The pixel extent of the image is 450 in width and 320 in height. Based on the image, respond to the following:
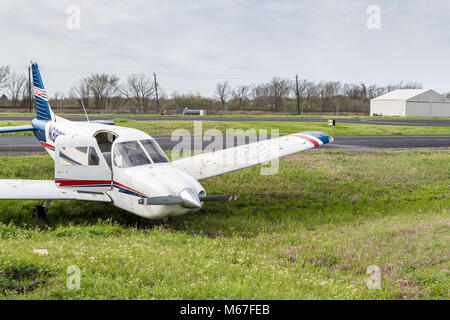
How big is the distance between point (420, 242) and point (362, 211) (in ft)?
14.0

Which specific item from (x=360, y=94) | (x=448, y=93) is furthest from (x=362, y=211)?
(x=448, y=93)

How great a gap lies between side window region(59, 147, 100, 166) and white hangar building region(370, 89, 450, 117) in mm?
84837

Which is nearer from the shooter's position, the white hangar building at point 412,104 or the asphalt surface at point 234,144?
the asphalt surface at point 234,144

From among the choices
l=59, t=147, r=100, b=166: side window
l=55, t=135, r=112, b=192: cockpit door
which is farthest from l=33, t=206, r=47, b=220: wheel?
l=59, t=147, r=100, b=166: side window

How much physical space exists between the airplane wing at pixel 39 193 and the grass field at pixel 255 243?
0.71 meters

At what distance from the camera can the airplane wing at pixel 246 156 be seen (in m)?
13.5

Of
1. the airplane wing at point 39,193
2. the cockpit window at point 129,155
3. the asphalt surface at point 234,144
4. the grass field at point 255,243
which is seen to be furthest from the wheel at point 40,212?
the asphalt surface at point 234,144

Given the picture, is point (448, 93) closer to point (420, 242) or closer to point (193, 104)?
point (193, 104)

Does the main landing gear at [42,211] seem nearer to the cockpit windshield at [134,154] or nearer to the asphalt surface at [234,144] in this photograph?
the cockpit windshield at [134,154]

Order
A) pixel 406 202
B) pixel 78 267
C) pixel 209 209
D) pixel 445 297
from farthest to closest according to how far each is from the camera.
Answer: pixel 406 202 → pixel 209 209 → pixel 445 297 → pixel 78 267

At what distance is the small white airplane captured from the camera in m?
9.98

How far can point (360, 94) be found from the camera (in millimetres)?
113938

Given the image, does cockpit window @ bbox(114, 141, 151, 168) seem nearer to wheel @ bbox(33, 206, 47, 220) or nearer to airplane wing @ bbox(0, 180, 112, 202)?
airplane wing @ bbox(0, 180, 112, 202)
